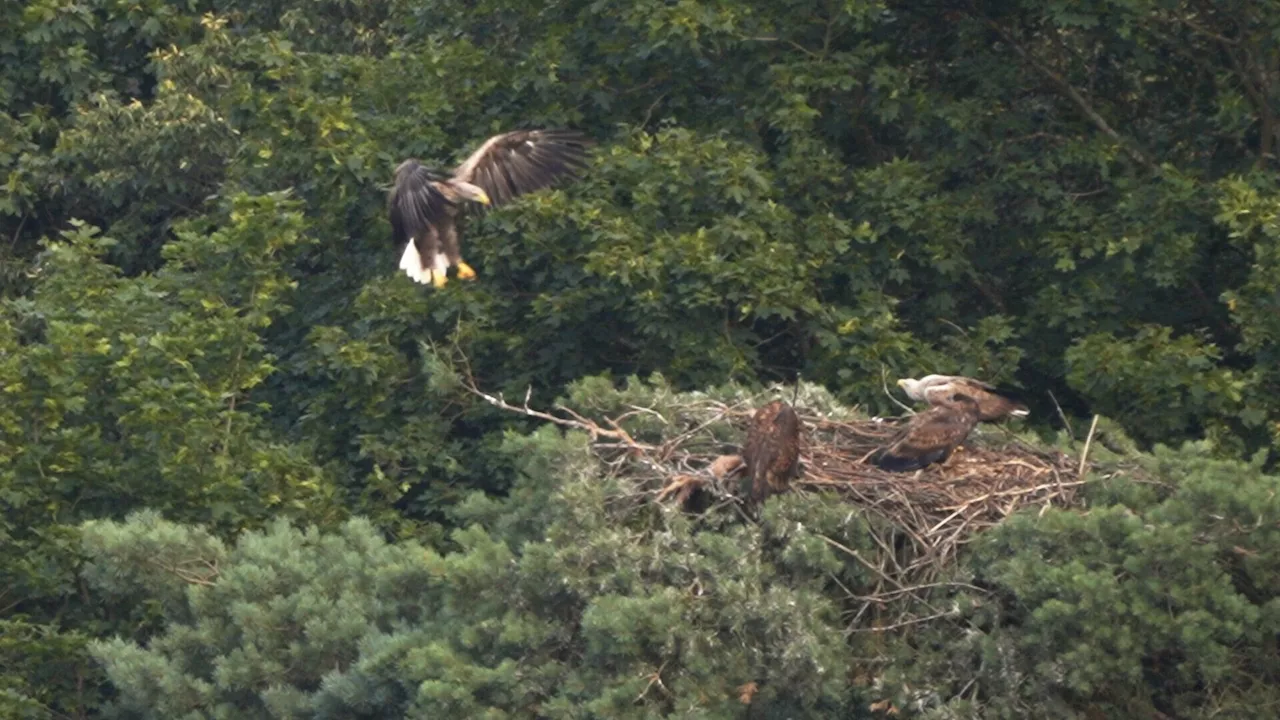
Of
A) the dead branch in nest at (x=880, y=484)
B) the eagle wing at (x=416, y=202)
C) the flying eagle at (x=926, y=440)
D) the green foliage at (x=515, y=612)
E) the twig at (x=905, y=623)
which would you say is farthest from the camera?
the eagle wing at (x=416, y=202)

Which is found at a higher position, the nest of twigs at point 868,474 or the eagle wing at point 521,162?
the eagle wing at point 521,162

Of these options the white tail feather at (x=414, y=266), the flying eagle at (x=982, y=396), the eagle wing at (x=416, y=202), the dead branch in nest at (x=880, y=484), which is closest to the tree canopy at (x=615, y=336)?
the dead branch in nest at (x=880, y=484)

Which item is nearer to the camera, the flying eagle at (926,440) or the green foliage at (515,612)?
Answer: the green foliage at (515,612)

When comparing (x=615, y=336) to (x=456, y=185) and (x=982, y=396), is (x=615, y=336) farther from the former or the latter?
(x=982, y=396)

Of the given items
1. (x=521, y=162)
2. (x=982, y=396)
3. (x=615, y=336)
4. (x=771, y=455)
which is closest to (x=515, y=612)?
(x=771, y=455)

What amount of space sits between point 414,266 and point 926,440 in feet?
9.56

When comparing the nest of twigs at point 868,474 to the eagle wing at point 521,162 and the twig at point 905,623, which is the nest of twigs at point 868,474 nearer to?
the twig at point 905,623

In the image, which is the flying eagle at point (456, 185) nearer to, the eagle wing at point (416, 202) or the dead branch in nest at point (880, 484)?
the eagle wing at point (416, 202)

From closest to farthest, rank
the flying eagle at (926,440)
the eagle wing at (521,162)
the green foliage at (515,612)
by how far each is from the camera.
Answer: the green foliage at (515,612) → the flying eagle at (926,440) → the eagle wing at (521,162)

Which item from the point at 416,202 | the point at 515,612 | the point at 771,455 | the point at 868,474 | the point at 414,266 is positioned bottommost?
the point at 515,612

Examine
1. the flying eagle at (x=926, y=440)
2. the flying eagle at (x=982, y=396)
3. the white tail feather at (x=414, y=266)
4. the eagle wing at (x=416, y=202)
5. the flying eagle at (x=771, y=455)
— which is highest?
the eagle wing at (x=416, y=202)

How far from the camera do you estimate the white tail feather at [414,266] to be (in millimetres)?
10156

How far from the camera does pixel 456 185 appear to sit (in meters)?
9.98

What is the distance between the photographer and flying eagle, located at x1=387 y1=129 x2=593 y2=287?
32.8ft
